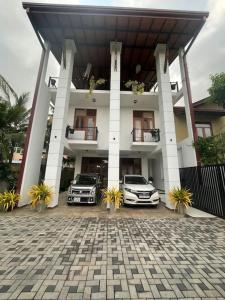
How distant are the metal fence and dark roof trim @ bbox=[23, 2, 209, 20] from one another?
26.2 ft

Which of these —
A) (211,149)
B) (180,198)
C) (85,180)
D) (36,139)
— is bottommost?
(180,198)

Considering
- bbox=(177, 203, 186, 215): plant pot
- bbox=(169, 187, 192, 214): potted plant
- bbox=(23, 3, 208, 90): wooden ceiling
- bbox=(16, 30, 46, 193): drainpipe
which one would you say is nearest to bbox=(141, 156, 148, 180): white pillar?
bbox=(169, 187, 192, 214): potted plant

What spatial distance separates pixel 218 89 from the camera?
7.67 meters

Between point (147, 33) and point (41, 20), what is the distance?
6006 mm

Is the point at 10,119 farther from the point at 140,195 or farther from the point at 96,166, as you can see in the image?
the point at 140,195

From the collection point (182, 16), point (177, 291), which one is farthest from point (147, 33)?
point (177, 291)

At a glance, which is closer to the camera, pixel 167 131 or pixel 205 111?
pixel 167 131

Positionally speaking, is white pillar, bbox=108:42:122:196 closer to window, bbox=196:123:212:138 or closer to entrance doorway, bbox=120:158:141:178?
entrance doorway, bbox=120:158:141:178

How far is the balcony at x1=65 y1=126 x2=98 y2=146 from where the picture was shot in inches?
416

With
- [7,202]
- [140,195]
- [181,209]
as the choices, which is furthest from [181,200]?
[7,202]

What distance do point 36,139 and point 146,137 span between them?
7300mm

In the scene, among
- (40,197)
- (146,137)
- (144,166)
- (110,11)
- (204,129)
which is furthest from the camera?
(144,166)

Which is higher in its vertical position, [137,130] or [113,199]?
[137,130]

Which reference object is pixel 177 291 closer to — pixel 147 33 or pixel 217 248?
pixel 217 248
